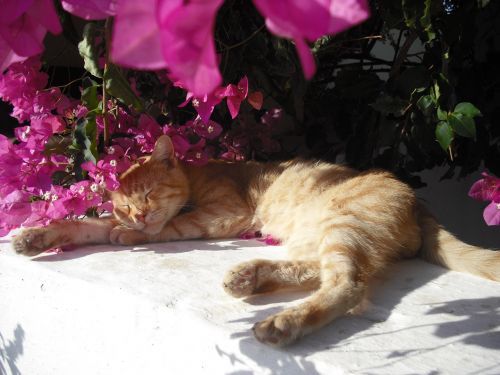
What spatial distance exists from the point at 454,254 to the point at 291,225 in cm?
56

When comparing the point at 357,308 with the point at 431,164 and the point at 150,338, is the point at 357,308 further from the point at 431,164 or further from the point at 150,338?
the point at 431,164

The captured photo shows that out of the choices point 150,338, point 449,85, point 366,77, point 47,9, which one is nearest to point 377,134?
point 366,77

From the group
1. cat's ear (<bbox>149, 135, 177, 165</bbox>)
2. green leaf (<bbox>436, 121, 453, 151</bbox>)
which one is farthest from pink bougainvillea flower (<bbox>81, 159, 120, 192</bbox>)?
green leaf (<bbox>436, 121, 453, 151</bbox>)

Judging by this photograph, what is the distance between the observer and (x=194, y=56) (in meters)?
0.32

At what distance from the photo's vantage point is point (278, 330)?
975 millimetres

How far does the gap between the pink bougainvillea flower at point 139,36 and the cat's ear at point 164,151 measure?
4.49 ft

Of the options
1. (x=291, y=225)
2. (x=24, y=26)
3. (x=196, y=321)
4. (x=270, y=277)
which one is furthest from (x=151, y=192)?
(x=24, y=26)

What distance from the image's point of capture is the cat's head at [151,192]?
1.77 meters

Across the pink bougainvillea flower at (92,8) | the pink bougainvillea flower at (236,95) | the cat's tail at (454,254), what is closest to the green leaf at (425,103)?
the cat's tail at (454,254)

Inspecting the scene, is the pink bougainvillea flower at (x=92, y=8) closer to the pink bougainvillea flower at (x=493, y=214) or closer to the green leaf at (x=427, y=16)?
the green leaf at (x=427, y=16)

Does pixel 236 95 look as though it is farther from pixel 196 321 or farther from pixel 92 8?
pixel 92 8

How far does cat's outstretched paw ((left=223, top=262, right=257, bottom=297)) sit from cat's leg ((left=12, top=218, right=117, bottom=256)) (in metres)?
0.63

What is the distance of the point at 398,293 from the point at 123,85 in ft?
2.74

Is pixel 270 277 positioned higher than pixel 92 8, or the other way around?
pixel 92 8
